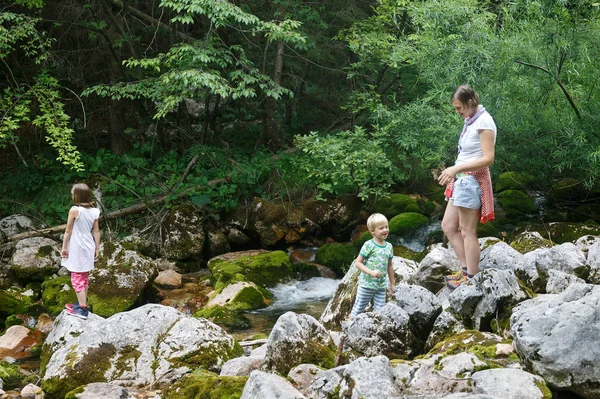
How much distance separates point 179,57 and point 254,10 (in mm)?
3274

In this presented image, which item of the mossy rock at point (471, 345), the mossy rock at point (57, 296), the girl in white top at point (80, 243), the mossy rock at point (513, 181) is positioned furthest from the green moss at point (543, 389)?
the mossy rock at point (513, 181)

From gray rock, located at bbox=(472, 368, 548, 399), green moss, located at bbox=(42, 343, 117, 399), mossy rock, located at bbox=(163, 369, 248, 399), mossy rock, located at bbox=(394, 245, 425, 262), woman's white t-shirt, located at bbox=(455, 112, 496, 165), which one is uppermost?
woman's white t-shirt, located at bbox=(455, 112, 496, 165)

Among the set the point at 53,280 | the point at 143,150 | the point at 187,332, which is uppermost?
the point at 143,150

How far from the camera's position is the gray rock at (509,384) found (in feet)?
11.0

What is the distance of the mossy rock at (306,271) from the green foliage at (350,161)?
5.02 feet

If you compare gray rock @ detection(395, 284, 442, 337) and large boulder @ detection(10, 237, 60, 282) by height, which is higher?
gray rock @ detection(395, 284, 442, 337)

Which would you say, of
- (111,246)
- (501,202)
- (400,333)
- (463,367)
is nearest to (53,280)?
(111,246)

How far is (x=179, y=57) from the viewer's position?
1095 cm

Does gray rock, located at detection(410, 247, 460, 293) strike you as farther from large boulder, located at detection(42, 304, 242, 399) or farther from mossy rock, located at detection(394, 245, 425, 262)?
mossy rock, located at detection(394, 245, 425, 262)

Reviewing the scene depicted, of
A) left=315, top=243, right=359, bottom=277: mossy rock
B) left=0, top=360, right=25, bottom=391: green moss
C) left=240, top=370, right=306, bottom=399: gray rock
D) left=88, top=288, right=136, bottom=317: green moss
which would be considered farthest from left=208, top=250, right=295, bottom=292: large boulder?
left=240, top=370, right=306, bottom=399: gray rock

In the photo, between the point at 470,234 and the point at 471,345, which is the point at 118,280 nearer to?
the point at 470,234

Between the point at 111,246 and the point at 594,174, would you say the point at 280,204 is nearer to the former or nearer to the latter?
the point at 111,246

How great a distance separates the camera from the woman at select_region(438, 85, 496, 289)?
195 inches

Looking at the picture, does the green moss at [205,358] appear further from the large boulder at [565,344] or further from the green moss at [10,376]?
the large boulder at [565,344]
